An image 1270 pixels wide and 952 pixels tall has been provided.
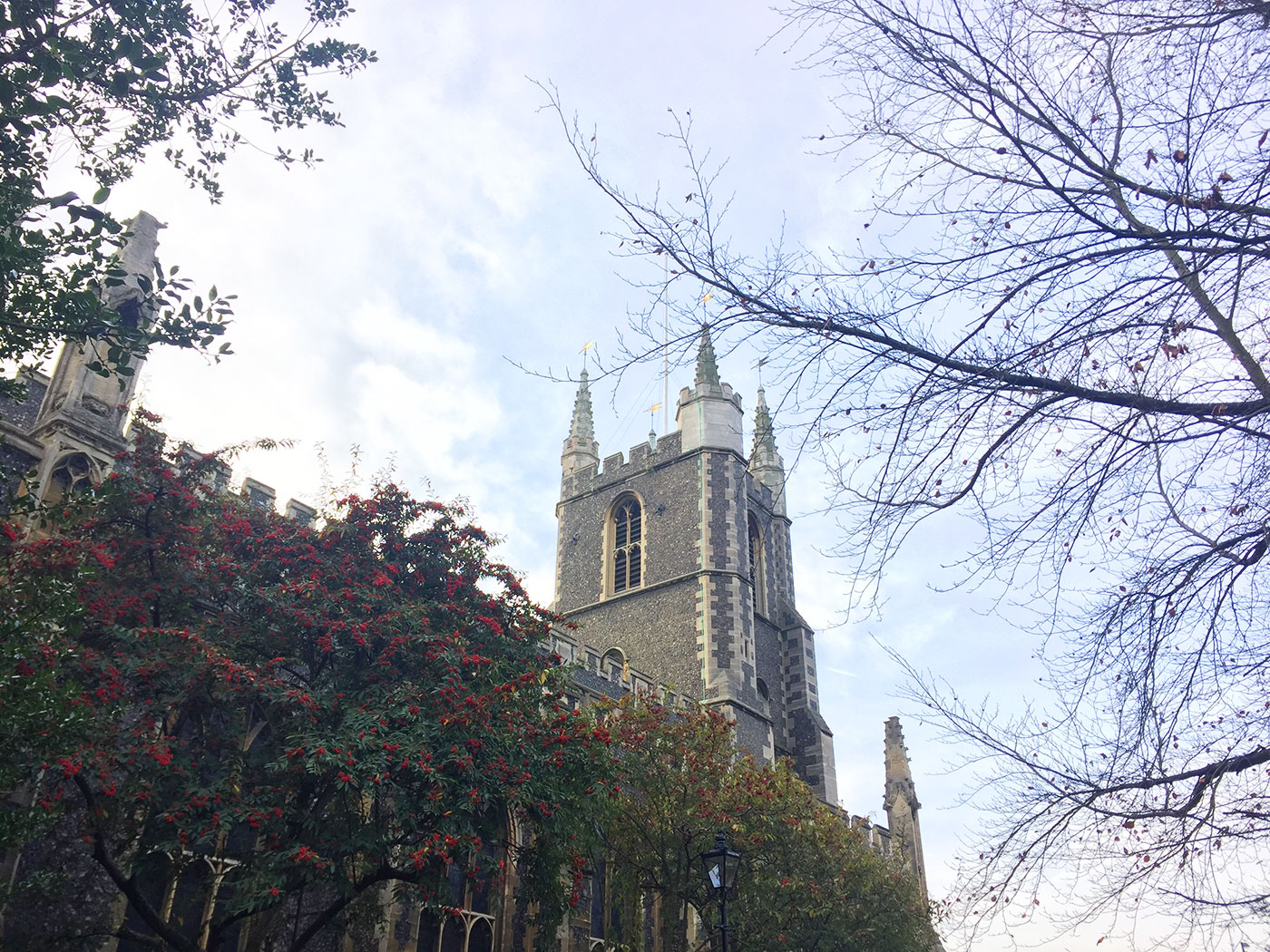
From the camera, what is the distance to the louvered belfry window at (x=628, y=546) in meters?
28.4

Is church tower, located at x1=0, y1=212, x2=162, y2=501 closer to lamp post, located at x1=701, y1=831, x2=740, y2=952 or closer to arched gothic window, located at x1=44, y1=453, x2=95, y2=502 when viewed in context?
arched gothic window, located at x1=44, y1=453, x2=95, y2=502

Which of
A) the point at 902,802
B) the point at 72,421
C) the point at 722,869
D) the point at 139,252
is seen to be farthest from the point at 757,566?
the point at 72,421

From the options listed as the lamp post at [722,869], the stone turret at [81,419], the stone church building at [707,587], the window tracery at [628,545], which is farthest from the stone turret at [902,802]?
the stone turret at [81,419]

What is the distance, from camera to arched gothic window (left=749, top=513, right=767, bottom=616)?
97.0ft

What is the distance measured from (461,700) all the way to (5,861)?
16.2 ft

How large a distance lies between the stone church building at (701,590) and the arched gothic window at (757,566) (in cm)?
4

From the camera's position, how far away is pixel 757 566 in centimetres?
3058

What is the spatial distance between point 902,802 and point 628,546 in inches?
476

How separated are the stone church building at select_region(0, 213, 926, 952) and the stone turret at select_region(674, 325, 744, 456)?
42 millimetres

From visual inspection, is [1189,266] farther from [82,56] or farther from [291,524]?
[291,524]

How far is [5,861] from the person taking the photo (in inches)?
379

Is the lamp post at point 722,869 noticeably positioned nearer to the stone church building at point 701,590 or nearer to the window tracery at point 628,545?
the stone church building at point 701,590

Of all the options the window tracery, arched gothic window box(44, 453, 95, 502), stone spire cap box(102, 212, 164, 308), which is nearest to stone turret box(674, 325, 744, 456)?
the window tracery

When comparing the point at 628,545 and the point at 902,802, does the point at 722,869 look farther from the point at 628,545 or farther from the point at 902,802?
the point at 902,802
